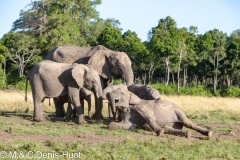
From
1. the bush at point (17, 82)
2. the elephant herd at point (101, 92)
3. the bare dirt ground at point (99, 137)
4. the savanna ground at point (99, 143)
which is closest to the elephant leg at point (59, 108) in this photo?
the elephant herd at point (101, 92)

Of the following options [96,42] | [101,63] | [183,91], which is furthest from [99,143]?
[96,42]

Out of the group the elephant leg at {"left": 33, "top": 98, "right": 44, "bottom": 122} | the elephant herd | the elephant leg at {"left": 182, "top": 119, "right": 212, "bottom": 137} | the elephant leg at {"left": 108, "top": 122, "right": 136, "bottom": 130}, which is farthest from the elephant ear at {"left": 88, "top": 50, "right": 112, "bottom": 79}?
the elephant leg at {"left": 182, "top": 119, "right": 212, "bottom": 137}

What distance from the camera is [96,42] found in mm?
48688

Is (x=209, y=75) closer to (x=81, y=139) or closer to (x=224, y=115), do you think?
(x=224, y=115)

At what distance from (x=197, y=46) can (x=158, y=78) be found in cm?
1689

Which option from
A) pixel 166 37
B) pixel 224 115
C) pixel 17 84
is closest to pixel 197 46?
pixel 166 37

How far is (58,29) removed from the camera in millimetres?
33500

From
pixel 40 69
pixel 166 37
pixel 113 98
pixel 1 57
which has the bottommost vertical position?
pixel 113 98

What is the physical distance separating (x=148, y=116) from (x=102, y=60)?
4.17m

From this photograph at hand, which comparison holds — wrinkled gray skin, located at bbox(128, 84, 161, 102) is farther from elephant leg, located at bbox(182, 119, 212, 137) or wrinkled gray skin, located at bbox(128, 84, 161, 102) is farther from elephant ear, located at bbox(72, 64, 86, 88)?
elephant ear, located at bbox(72, 64, 86, 88)

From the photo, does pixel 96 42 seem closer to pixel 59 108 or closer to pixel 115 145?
pixel 59 108

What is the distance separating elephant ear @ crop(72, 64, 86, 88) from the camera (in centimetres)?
1265

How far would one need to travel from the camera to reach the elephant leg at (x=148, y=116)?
35.5 ft

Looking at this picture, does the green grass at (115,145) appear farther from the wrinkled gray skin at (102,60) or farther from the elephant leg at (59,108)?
the wrinkled gray skin at (102,60)
